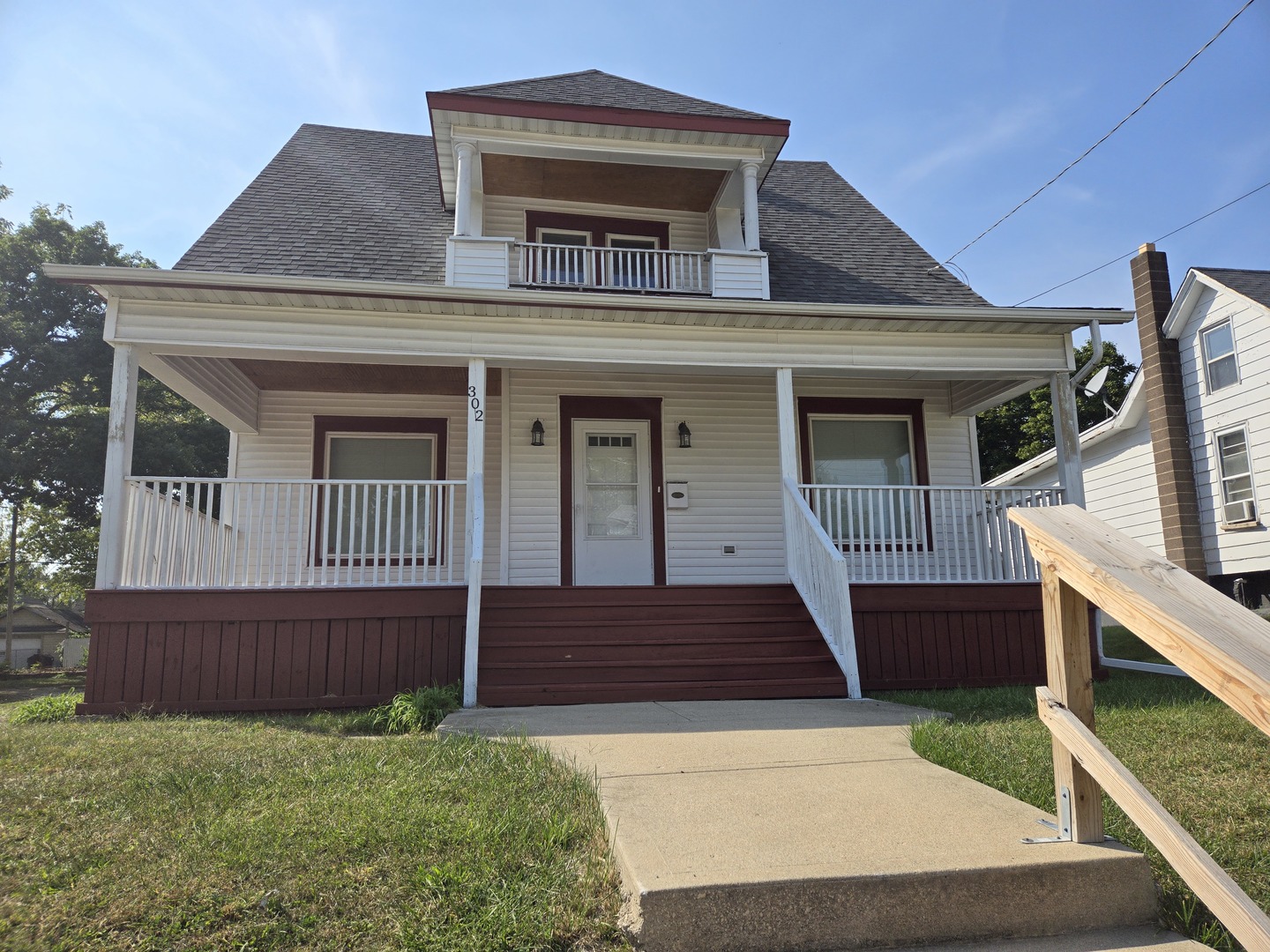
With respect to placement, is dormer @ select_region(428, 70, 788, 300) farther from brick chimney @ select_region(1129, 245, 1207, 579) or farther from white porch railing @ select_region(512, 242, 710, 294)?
brick chimney @ select_region(1129, 245, 1207, 579)

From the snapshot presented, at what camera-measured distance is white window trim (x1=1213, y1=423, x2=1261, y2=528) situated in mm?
12781

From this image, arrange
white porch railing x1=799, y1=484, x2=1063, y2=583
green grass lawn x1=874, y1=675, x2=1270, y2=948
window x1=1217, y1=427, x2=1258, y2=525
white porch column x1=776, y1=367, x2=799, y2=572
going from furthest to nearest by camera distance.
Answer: window x1=1217, y1=427, x2=1258, y2=525
white porch column x1=776, y1=367, x2=799, y2=572
white porch railing x1=799, y1=484, x2=1063, y2=583
green grass lawn x1=874, y1=675, x2=1270, y2=948

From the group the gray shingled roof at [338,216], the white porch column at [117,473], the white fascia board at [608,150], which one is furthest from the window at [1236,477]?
the white porch column at [117,473]

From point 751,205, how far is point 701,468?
313 centimetres

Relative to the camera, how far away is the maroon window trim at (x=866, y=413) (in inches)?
400

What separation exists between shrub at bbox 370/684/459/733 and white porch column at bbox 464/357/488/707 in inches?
10.3

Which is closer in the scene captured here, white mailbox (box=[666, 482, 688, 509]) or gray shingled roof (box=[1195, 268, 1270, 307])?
white mailbox (box=[666, 482, 688, 509])

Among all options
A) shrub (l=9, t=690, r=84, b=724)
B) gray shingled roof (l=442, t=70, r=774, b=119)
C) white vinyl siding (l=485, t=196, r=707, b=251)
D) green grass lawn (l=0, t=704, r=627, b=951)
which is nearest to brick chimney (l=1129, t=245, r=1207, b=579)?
white vinyl siding (l=485, t=196, r=707, b=251)

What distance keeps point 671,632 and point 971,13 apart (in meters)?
8.41

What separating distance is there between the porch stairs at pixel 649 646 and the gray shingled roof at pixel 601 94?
5.33 metres

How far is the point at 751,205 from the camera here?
916 cm

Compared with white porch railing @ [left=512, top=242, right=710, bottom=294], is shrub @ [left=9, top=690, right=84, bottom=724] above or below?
below

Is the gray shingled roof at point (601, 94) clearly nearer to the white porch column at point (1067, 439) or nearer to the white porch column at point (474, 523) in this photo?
the white porch column at point (474, 523)

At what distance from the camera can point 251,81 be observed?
6.93 m
